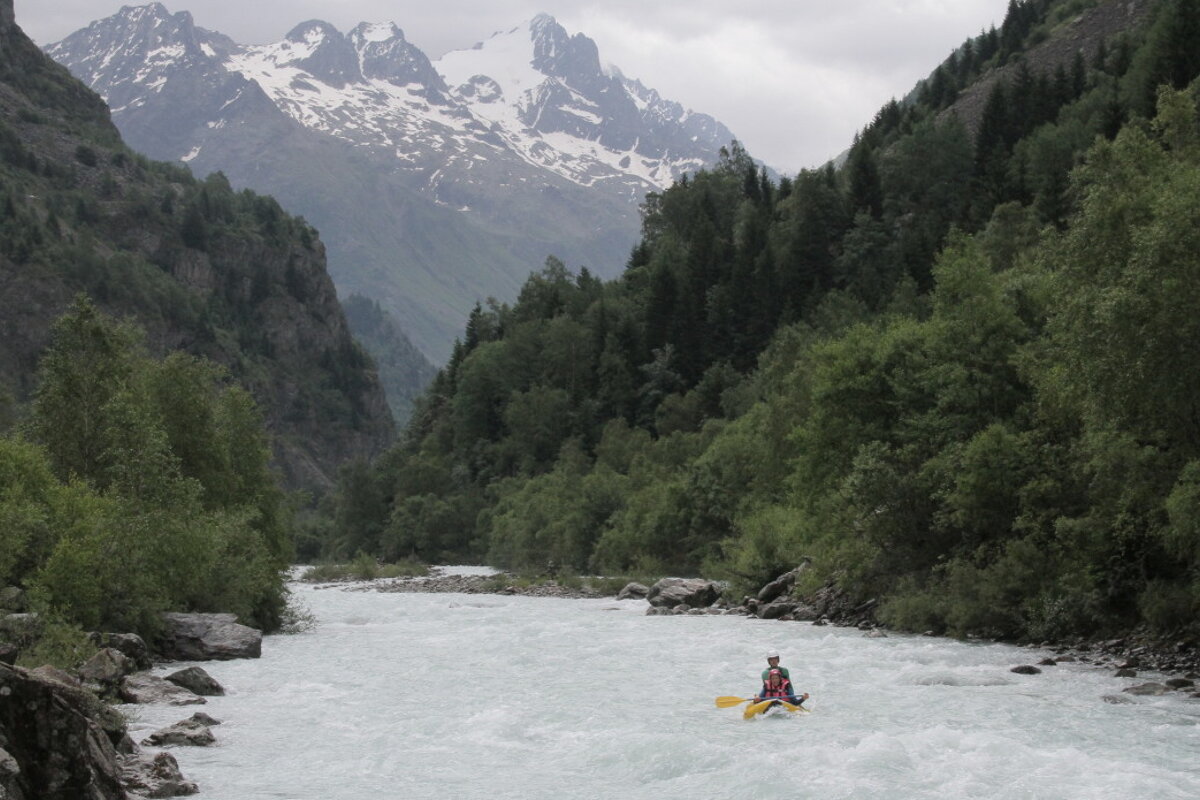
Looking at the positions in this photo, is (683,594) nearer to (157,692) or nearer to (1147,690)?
(1147,690)

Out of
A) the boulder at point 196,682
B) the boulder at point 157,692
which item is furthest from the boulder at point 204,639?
the boulder at point 157,692

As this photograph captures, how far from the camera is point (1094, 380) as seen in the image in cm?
2502

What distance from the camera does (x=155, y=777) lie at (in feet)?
52.4

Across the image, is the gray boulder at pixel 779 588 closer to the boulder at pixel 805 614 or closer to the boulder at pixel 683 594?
the boulder at pixel 683 594

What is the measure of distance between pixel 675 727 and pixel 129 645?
1340 cm

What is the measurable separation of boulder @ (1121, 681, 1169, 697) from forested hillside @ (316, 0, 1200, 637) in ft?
9.58

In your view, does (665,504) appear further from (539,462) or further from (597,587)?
(539,462)

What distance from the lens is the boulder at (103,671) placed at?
69.9 ft

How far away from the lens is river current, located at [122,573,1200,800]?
17062mm

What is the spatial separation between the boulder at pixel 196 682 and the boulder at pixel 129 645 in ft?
6.18

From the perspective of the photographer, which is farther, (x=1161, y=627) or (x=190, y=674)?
(x=1161, y=627)

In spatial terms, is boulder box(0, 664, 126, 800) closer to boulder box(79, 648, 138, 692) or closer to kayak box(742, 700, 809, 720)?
boulder box(79, 648, 138, 692)

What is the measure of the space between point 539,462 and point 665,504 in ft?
126

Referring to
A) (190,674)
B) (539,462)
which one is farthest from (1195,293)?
(539,462)
